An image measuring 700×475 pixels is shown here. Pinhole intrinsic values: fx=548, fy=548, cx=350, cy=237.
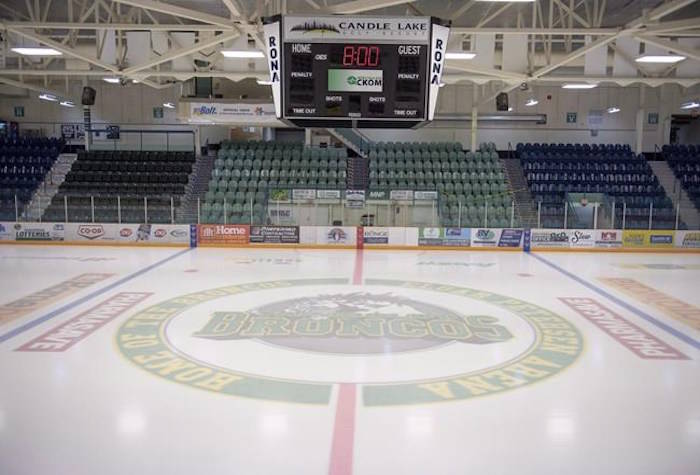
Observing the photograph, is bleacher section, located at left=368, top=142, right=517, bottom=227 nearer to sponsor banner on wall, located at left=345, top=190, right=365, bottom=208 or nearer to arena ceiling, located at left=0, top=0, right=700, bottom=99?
sponsor banner on wall, located at left=345, top=190, right=365, bottom=208

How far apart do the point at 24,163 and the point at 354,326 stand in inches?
876

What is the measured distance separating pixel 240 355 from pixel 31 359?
9.41 feet

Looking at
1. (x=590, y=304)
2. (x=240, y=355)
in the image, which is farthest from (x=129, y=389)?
(x=590, y=304)

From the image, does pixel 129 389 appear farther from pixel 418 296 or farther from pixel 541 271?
pixel 541 271

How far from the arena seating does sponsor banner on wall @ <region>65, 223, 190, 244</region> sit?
10.3 feet

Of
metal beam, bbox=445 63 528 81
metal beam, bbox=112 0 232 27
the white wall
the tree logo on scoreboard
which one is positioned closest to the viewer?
the tree logo on scoreboard

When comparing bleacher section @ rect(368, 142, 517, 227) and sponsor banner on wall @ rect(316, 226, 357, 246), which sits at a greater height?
bleacher section @ rect(368, 142, 517, 227)

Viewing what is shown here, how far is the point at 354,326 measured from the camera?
9.47 metres

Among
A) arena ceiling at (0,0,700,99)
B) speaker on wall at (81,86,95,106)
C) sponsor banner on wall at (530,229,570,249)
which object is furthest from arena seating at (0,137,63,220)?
sponsor banner on wall at (530,229,570,249)

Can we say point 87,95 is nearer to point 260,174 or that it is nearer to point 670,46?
point 260,174

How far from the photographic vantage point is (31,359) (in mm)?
7617

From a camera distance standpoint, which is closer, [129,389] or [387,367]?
[129,389]

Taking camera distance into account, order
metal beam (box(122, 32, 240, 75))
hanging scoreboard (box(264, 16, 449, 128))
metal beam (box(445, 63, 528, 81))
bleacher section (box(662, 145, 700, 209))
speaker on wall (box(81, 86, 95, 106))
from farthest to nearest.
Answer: bleacher section (box(662, 145, 700, 209)), speaker on wall (box(81, 86, 95, 106)), metal beam (box(445, 63, 528, 81)), metal beam (box(122, 32, 240, 75)), hanging scoreboard (box(264, 16, 449, 128))

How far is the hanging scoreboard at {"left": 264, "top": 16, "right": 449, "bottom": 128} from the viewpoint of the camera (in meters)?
8.75
